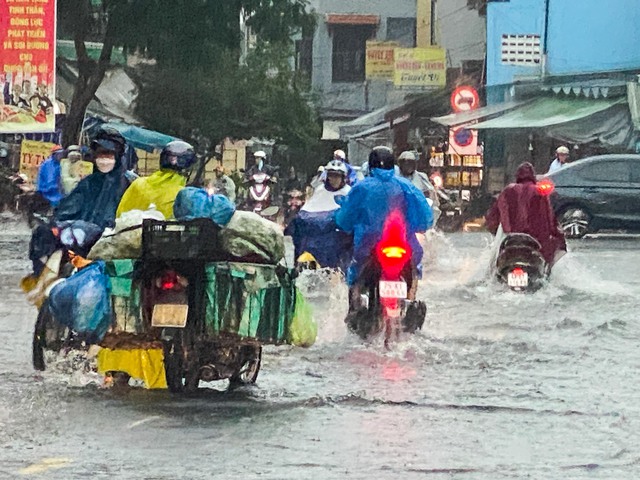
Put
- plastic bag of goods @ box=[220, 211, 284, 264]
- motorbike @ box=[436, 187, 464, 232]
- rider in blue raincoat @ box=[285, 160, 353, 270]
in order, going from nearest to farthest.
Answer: plastic bag of goods @ box=[220, 211, 284, 264], rider in blue raincoat @ box=[285, 160, 353, 270], motorbike @ box=[436, 187, 464, 232]

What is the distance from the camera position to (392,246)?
12664 millimetres

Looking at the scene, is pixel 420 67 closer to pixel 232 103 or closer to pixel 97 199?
pixel 232 103

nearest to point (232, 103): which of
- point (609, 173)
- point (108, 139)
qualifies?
point (609, 173)

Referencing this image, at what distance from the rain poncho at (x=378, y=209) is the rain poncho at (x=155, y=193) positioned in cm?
244

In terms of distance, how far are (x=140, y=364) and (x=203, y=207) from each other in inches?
46.7

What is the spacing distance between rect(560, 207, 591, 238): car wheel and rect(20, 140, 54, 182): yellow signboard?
11.9m

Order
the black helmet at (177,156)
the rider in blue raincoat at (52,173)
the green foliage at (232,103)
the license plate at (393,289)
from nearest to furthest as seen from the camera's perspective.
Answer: the black helmet at (177,156) < the license plate at (393,289) < the rider in blue raincoat at (52,173) < the green foliage at (232,103)

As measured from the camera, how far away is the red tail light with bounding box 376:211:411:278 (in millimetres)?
12672

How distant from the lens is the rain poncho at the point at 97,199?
37.0 feet

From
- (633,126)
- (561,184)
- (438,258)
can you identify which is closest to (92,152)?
(438,258)

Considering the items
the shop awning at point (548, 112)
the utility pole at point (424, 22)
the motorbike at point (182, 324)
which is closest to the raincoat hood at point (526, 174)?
the motorbike at point (182, 324)

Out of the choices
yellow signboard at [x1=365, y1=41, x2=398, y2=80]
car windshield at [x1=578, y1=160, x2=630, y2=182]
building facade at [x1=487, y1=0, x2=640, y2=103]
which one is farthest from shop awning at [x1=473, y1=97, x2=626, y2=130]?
yellow signboard at [x1=365, y1=41, x2=398, y2=80]

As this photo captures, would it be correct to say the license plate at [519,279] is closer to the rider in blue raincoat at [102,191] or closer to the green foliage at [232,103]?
the rider in blue raincoat at [102,191]

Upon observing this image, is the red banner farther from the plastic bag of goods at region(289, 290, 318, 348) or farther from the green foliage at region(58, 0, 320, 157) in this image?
the plastic bag of goods at region(289, 290, 318, 348)
